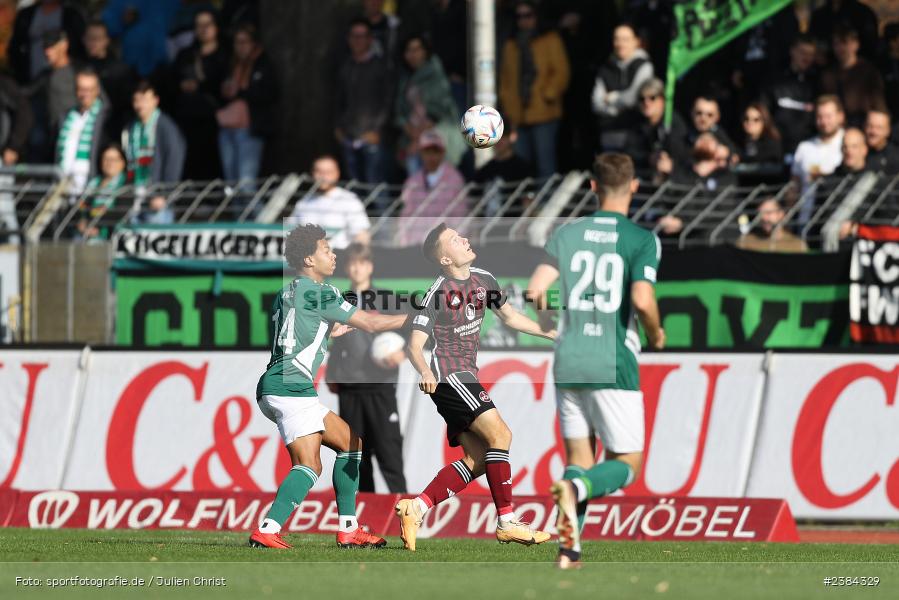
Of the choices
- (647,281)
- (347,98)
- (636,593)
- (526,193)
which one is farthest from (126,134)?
(636,593)

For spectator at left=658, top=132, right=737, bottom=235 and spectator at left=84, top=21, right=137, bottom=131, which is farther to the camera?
spectator at left=84, top=21, right=137, bottom=131

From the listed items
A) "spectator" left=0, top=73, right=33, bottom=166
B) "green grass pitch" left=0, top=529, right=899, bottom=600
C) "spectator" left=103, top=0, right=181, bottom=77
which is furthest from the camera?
"spectator" left=103, top=0, right=181, bottom=77

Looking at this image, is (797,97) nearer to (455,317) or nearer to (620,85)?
(620,85)

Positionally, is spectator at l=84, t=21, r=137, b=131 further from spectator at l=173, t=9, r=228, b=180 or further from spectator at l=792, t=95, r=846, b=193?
spectator at l=792, t=95, r=846, b=193

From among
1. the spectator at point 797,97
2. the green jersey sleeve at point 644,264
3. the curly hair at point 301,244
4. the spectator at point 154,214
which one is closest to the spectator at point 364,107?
Result: the spectator at point 154,214

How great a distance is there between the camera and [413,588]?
8453 millimetres

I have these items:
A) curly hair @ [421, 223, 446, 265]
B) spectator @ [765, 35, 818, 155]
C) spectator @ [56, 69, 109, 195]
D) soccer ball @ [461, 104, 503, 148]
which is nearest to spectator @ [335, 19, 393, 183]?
spectator @ [56, 69, 109, 195]

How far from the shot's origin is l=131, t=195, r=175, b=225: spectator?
18.4 metres

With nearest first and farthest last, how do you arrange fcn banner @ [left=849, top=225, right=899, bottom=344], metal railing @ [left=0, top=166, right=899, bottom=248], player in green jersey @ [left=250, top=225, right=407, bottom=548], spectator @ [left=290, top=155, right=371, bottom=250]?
player in green jersey @ [left=250, top=225, right=407, bottom=548] → fcn banner @ [left=849, top=225, right=899, bottom=344] → metal railing @ [left=0, top=166, right=899, bottom=248] → spectator @ [left=290, top=155, right=371, bottom=250]

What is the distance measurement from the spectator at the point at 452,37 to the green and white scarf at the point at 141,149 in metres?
3.35

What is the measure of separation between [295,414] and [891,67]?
9.00m

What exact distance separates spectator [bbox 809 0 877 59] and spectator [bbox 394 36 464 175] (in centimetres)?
400

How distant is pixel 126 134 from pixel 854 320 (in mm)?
8513

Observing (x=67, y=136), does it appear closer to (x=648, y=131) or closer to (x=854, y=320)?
(x=648, y=131)
